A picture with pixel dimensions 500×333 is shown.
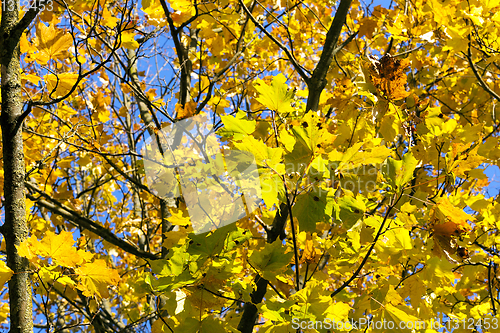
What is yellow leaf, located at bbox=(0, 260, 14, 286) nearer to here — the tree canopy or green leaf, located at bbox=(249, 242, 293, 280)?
the tree canopy

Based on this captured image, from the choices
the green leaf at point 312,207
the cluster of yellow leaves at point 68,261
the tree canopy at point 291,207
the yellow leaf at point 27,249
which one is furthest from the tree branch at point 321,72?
the yellow leaf at point 27,249

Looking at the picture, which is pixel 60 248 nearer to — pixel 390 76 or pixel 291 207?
pixel 291 207

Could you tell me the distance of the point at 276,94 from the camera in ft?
3.38

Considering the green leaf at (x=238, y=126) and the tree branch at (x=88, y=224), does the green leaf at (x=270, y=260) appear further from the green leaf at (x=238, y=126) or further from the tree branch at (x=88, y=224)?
the tree branch at (x=88, y=224)

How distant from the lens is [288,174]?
1038 millimetres

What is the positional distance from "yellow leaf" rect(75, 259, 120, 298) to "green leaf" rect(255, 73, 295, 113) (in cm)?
89

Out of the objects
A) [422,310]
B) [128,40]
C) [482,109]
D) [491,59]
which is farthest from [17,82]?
[482,109]

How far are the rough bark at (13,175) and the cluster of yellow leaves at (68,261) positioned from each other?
0.64ft

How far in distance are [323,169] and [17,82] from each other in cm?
163

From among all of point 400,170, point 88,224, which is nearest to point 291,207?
point 400,170

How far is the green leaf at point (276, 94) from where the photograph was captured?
1.02 m

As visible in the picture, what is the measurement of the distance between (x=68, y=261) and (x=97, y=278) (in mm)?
148

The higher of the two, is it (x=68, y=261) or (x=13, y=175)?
(x=13, y=175)

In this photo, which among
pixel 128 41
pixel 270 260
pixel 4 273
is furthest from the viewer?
pixel 128 41
